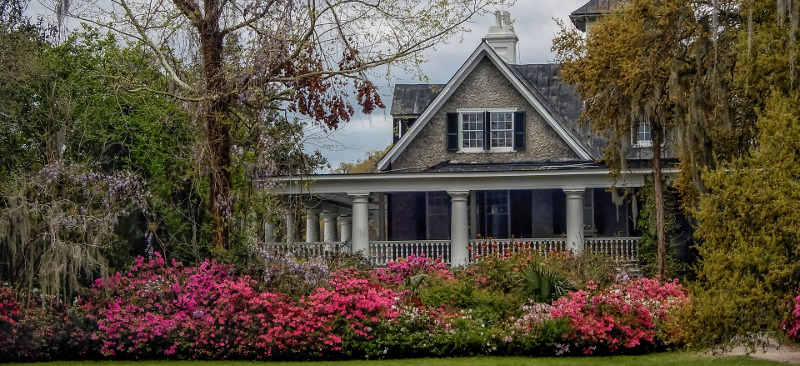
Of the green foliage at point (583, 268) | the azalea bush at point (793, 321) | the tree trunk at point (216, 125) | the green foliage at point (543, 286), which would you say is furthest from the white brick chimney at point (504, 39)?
the azalea bush at point (793, 321)

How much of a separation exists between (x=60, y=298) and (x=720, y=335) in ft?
31.4

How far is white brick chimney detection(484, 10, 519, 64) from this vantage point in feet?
108

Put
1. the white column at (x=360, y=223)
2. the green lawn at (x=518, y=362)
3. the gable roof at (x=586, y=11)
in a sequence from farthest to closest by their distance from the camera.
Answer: the gable roof at (x=586, y=11) < the white column at (x=360, y=223) < the green lawn at (x=518, y=362)

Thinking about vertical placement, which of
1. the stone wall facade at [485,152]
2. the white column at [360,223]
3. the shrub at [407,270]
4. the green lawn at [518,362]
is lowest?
the green lawn at [518,362]

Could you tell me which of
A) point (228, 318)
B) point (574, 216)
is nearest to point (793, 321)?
point (228, 318)

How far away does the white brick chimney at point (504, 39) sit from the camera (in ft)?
108

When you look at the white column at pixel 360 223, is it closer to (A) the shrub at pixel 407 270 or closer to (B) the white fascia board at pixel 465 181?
(B) the white fascia board at pixel 465 181

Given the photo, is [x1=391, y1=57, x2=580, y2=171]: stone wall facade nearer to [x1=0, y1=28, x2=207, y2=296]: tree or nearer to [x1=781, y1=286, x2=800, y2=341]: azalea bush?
[x1=0, y1=28, x2=207, y2=296]: tree

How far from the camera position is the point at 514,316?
647 inches

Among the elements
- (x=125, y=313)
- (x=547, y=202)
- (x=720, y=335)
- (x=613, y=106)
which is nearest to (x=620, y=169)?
(x=613, y=106)

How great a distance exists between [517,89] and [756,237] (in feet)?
51.5

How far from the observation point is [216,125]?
17.2 metres

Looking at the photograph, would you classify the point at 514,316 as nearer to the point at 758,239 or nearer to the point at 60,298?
the point at 758,239

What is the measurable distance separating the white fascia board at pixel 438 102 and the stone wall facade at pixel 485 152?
18 centimetres
